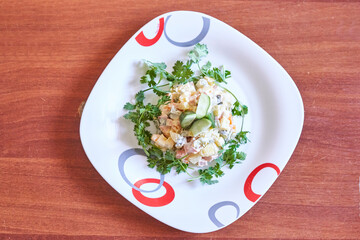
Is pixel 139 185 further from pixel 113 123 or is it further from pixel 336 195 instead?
pixel 336 195

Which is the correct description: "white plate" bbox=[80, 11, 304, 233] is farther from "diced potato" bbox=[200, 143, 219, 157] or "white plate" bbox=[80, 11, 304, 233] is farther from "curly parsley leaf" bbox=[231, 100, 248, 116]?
"diced potato" bbox=[200, 143, 219, 157]

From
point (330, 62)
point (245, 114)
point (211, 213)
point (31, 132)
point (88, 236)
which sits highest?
point (330, 62)

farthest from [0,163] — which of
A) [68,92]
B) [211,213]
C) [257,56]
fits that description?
[257,56]

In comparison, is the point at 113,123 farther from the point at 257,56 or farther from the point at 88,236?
the point at 257,56

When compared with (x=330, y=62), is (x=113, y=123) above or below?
below

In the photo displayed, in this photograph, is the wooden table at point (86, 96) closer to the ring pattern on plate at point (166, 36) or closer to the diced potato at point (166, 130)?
the ring pattern on plate at point (166, 36)

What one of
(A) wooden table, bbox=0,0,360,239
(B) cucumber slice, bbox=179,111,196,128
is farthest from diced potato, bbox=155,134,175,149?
(A) wooden table, bbox=0,0,360,239

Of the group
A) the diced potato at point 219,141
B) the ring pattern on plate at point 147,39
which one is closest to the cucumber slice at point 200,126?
the diced potato at point 219,141
